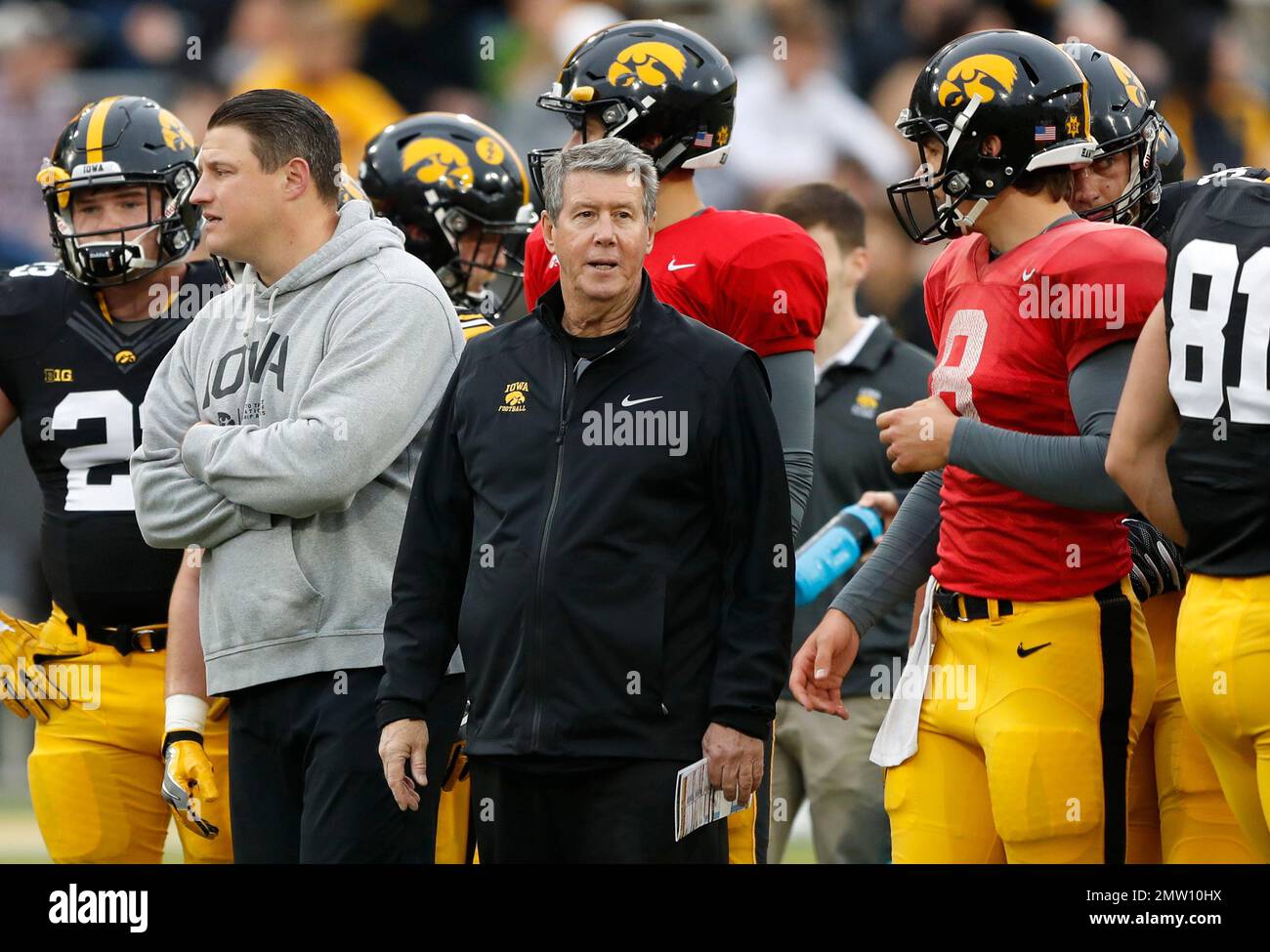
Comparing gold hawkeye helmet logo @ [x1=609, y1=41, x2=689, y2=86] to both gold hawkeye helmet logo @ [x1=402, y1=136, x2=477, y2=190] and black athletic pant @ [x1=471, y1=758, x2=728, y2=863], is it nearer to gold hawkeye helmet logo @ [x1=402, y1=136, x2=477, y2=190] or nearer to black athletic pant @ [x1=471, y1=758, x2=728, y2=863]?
gold hawkeye helmet logo @ [x1=402, y1=136, x2=477, y2=190]

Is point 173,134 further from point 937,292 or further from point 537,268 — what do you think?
point 937,292

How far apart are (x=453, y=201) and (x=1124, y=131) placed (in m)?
2.08

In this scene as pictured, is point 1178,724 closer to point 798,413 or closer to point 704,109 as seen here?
point 798,413

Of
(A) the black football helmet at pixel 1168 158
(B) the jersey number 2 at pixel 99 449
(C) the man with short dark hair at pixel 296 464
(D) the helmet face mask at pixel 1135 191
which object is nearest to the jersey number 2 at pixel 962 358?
(D) the helmet face mask at pixel 1135 191

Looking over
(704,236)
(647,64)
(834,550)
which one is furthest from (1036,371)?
(834,550)

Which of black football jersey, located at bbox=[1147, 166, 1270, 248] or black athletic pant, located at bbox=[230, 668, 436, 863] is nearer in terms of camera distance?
black athletic pant, located at bbox=[230, 668, 436, 863]

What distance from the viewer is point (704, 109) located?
4250 millimetres

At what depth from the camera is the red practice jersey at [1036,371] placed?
11.6 ft

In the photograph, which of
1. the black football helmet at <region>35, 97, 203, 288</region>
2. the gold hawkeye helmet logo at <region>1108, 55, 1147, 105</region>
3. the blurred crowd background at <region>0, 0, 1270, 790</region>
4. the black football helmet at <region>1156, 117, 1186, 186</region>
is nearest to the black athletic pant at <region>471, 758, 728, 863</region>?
the black football helmet at <region>35, 97, 203, 288</region>

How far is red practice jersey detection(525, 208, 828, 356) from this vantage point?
4008 millimetres

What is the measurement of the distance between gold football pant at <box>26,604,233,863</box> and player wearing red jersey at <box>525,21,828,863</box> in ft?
4.73

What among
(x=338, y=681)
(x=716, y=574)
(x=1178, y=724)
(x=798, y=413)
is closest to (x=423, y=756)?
(x=338, y=681)

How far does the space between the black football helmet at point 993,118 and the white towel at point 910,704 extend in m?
0.84

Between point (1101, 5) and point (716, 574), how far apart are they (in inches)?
341
